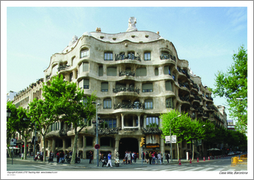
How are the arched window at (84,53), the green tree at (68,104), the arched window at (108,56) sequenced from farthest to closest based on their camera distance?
1. the arched window at (108,56)
2. the arched window at (84,53)
3. the green tree at (68,104)

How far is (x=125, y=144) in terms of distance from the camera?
4534 centimetres

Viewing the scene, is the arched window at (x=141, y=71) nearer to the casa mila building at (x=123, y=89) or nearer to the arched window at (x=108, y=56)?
the casa mila building at (x=123, y=89)

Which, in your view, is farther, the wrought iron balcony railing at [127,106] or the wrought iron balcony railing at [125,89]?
the wrought iron balcony railing at [125,89]

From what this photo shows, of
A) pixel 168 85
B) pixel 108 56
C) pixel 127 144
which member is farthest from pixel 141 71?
pixel 127 144

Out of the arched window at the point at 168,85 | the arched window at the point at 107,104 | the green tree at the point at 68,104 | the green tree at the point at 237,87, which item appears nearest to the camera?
the green tree at the point at 237,87

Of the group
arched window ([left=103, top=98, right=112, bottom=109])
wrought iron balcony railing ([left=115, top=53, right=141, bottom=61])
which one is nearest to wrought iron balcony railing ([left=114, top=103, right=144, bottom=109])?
arched window ([left=103, top=98, right=112, bottom=109])

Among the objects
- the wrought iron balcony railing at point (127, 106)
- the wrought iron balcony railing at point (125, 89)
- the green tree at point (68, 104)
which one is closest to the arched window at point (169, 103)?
the wrought iron balcony railing at point (127, 106)

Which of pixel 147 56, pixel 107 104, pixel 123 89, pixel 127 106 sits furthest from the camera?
pixel 147 56

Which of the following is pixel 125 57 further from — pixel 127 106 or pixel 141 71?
pixel 127 106

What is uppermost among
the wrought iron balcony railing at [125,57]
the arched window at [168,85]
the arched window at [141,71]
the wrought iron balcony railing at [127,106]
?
the wrought iron balcony railing at [125,57]

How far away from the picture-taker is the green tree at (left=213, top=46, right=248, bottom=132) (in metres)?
24.4

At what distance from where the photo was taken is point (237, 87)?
26031 mm

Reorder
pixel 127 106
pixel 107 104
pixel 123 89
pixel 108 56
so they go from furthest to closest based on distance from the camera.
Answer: pixel 108 56, pixel 107 104, pixel 123 89, pixel 127 106

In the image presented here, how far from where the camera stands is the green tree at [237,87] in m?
24.4
